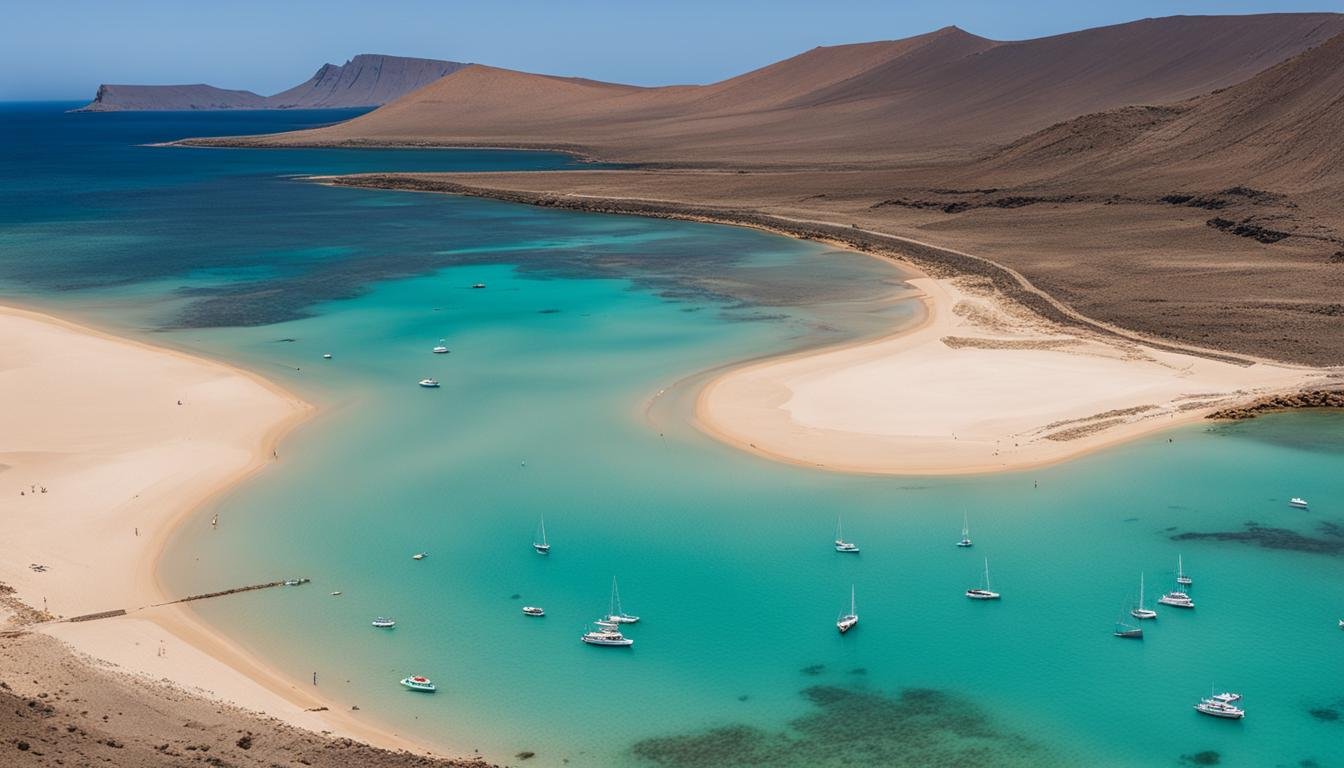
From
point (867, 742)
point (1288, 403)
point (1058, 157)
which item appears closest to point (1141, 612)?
point (867, 742)

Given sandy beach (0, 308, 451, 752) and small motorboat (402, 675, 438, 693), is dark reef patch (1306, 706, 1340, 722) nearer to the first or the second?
small motorboat (402, 675, 438, 693)

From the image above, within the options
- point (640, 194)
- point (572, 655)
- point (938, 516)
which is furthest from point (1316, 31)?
point (572, 655)

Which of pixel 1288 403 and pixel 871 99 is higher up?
pixel 871 99

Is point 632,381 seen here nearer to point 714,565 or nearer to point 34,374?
point 714,565

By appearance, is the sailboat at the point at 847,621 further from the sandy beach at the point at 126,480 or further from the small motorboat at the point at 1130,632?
the sandy beach at the point at 126,480

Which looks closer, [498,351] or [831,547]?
[831,547]

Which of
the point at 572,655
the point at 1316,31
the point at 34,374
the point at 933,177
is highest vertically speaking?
the point at 1316,31

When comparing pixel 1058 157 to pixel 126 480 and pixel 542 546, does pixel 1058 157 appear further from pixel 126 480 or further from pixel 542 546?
pixel 126 480
